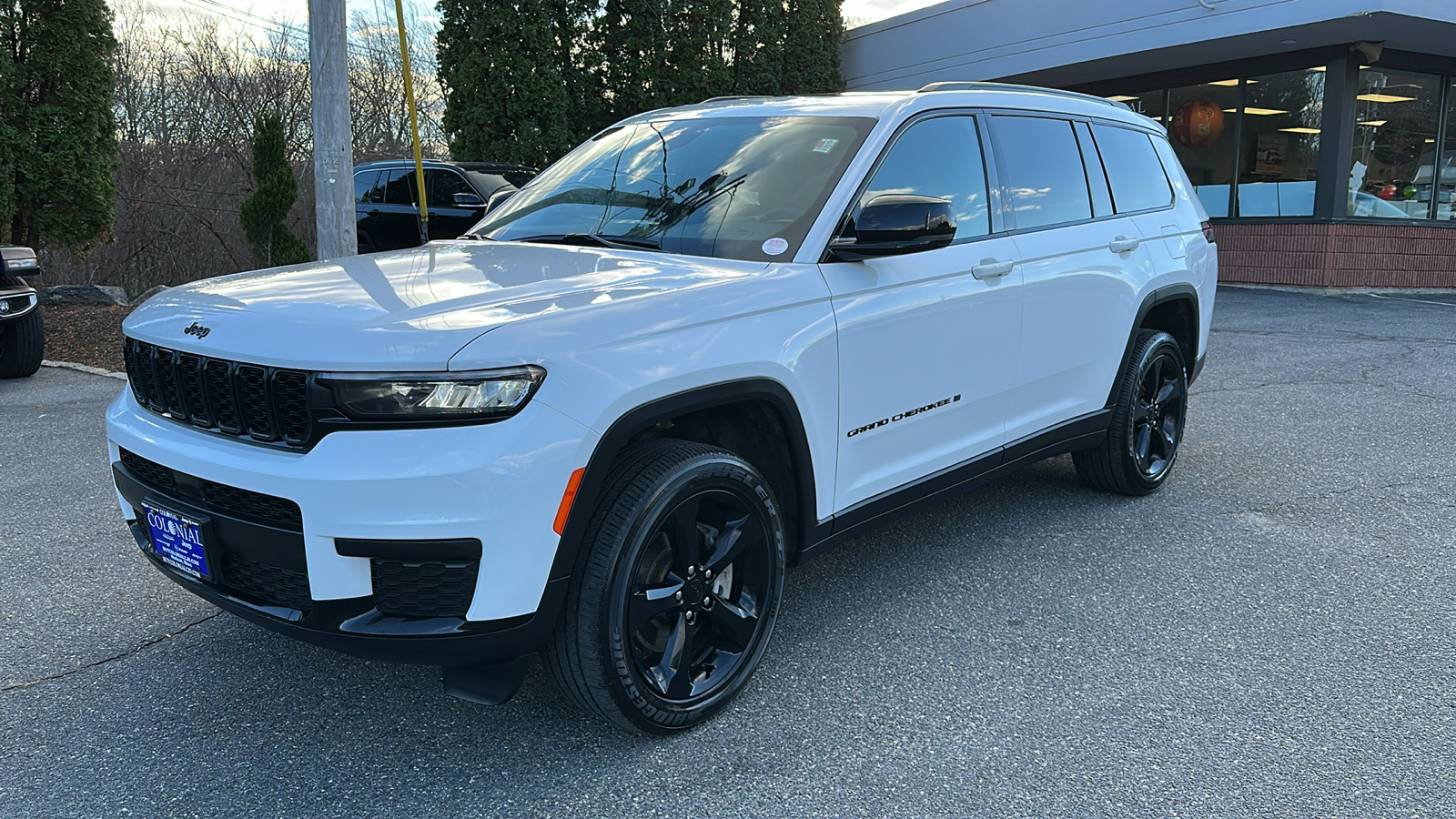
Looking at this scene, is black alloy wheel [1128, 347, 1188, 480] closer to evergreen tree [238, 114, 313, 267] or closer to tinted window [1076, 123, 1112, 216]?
tinted window [1076, 123, 1112, 216]

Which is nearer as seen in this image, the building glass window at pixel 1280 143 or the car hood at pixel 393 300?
the car hood at pixel 393 300

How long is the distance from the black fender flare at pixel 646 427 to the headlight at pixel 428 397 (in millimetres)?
273

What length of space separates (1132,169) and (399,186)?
32.9 ft

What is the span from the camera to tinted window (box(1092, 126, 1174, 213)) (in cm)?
475

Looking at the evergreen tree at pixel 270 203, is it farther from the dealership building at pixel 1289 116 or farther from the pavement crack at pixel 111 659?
the dealership building at pixel 1289 116

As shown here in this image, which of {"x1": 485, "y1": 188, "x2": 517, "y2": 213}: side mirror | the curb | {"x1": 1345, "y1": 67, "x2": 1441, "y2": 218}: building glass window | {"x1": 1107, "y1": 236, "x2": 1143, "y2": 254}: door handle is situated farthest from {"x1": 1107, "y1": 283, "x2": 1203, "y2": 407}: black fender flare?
{"x1": 1345, "y1": 67, "x2": 1441, "y2": 218}: building glass window

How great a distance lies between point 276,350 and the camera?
2441 mm

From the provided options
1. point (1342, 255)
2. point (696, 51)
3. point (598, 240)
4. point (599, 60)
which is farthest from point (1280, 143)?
point (598, 240)

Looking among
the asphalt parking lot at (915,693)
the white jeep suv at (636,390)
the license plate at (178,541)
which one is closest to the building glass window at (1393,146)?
the asphalt parking lot at (915,693)

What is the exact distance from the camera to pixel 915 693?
310 centimetres

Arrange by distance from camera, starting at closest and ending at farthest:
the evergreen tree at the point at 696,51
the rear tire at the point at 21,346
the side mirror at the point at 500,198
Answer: the side mirror at the point at 500,198, the rear tire at the point at 21,346, the evergreen tree at the point at 696,51

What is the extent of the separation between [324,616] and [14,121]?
37.3 feet

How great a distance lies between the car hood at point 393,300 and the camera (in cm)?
237

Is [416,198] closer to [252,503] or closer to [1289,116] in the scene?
[252,503]
